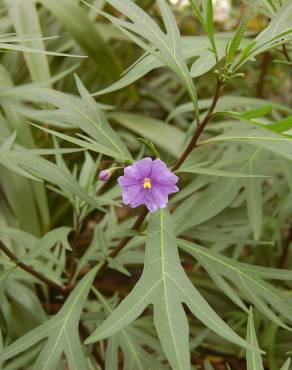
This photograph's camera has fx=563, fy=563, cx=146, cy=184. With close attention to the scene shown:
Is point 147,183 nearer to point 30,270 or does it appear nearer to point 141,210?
point 141,210

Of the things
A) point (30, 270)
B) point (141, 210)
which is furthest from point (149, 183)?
point (30, 270)

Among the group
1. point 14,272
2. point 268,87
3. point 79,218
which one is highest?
point 268,87

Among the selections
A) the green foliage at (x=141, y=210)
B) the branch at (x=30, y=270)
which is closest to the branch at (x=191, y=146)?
the green foliage at (x=141, y=210)

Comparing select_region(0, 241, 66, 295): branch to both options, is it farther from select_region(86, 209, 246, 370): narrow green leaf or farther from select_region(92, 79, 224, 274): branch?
select_region(86, 209, 246, 370): narrow green leaf

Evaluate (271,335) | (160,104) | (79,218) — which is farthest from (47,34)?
(271,335)

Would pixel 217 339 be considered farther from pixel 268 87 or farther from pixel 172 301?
pixel 268 87

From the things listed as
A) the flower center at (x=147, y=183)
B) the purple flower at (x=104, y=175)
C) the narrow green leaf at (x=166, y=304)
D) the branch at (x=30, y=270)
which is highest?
the purple flower at (x=104, y=175)

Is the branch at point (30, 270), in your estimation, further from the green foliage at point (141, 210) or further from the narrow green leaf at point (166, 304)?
the narrow green leaf at point (166, 304)
